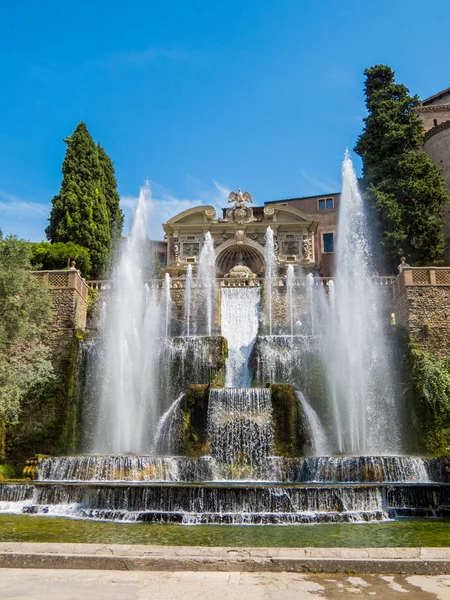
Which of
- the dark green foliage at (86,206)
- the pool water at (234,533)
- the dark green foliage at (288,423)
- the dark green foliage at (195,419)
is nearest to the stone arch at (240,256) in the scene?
the dark green foliage at (86,206)

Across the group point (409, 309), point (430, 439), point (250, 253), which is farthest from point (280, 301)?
point (250, 253)

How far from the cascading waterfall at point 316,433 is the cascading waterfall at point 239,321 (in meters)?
4.55

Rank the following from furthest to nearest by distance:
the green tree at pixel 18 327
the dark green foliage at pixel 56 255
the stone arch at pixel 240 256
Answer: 1. the stone arch at pixel 240 256
2. the dark green foliage at pixel 56 255
3. the green tree at pixel 18 327

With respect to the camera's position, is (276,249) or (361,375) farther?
(276,249)

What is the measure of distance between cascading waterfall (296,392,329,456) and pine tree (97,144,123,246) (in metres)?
18.9

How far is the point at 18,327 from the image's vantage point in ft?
61.6

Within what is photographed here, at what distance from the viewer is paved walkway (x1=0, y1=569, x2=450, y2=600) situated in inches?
195

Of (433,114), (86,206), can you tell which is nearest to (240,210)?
(86,206)

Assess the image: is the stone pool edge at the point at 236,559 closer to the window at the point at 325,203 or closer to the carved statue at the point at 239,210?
the carved statue at the point at 239,210

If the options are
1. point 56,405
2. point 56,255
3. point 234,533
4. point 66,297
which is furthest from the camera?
point 56,255

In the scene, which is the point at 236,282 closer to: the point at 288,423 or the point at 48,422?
the point at 48,422

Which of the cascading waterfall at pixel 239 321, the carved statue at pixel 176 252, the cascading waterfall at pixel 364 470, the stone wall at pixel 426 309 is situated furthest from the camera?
the carved statue at pixel 176 252

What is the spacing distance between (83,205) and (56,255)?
491 centimetres

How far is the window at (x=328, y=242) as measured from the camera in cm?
3953
